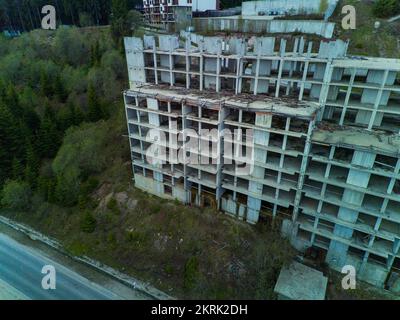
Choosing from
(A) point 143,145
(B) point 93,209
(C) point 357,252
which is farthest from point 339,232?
(B) point 93,209

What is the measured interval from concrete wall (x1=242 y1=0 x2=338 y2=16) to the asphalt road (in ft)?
212

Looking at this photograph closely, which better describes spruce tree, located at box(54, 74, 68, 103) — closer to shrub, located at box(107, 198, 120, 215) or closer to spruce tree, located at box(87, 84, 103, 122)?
spruce tree, located at box(87, 84, 103, 122)

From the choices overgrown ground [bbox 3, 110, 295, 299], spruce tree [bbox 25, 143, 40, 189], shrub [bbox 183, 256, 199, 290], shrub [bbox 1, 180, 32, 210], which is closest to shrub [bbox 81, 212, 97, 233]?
overgrown ground [bbox 3, 110, 295, 299]

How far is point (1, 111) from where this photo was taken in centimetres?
4109

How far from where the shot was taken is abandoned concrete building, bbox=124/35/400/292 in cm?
2550

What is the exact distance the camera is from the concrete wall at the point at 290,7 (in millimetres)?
57237

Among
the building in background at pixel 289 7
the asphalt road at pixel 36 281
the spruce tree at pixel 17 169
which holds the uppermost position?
the building in background at pixel 289 7

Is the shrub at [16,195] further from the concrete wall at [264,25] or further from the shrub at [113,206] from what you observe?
the concrete wall at [264,25]

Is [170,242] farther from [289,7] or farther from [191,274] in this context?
[289,7]

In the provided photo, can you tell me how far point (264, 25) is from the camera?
58.9 meters

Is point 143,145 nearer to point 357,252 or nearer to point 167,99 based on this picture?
point 167,99

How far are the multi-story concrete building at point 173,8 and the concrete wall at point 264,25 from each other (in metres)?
5.55

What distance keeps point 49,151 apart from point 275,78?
3694 centimetres

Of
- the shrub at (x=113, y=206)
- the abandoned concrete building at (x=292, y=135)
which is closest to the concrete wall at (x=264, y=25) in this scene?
the abandoned concrete building at (x=292, y=135)
